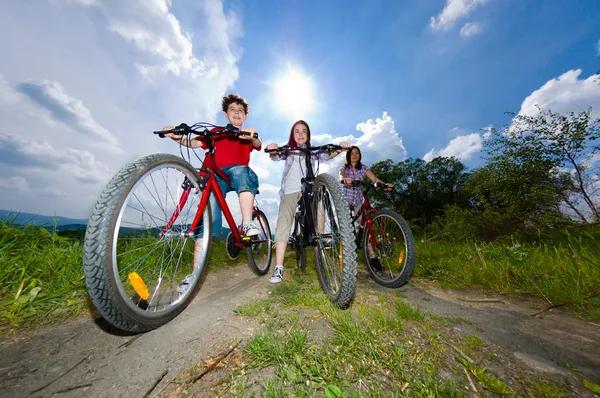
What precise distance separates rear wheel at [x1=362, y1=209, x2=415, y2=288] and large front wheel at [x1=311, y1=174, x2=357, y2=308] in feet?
3.80

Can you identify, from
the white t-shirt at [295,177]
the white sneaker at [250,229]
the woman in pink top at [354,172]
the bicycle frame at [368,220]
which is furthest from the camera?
the woman in pink top at [354,172]

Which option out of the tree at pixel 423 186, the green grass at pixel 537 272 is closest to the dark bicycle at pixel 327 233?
the green grass at pixel 537 272

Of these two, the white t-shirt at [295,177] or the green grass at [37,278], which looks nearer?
the green grass at [37,278]

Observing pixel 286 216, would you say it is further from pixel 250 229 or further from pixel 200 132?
pixel 200 132

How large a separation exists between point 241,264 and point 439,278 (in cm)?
377

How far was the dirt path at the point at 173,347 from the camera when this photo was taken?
4.14 feet

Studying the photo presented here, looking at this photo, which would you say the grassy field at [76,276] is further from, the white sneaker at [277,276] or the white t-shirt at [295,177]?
the white t-shirt at [295,177]

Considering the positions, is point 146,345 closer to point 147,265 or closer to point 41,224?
point 147,265

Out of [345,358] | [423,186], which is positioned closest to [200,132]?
[345,358]

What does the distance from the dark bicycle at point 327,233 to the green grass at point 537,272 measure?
6.69 feet

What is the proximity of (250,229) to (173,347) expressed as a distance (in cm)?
168

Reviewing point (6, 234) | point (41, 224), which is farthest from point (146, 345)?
point (41, 224)

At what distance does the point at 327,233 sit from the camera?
2.69 m

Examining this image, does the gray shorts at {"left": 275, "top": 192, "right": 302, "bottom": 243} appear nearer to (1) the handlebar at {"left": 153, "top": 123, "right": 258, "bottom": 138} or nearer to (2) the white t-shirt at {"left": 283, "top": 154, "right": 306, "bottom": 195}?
(2) the white t-shirt at {"left": 283, "top": 154, "right": 306, "bottom": 195}
